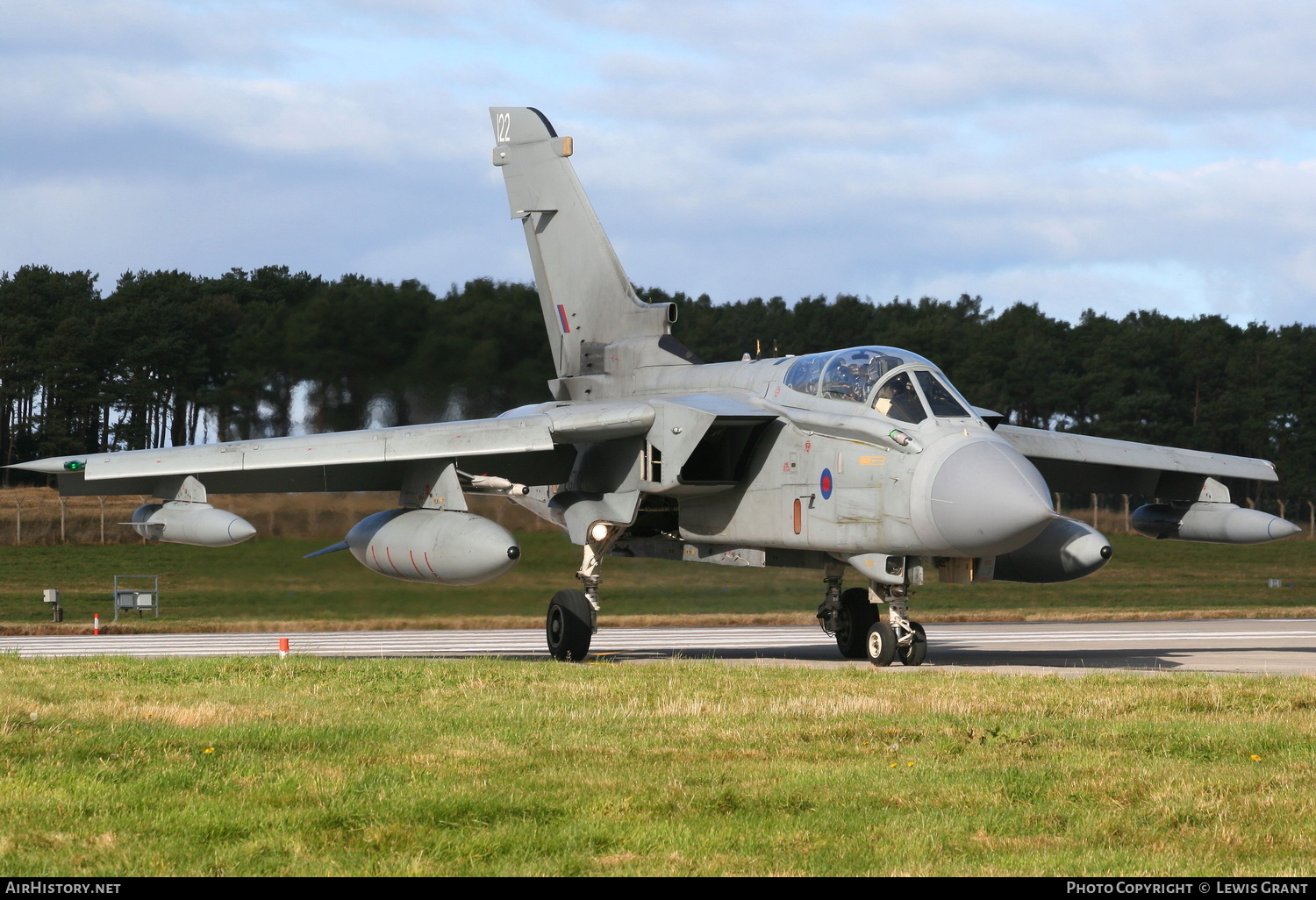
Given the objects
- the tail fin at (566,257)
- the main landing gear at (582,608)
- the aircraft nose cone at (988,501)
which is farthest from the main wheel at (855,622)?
the tail fin at (566,257)

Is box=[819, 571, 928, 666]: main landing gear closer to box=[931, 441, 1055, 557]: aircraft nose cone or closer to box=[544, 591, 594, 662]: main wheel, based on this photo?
box=[931, 441, 1055, 557]: aircraft nose cone

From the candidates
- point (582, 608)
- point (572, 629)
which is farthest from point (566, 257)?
point (572, 629)

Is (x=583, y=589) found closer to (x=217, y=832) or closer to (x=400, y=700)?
(x=400, y=700)

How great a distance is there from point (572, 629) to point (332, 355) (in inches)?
321

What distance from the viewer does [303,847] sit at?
4969mm

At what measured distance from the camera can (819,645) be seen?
18.7 metres

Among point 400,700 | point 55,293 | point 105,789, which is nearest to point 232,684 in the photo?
point 400,700

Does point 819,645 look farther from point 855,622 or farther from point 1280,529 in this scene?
point 1280,529

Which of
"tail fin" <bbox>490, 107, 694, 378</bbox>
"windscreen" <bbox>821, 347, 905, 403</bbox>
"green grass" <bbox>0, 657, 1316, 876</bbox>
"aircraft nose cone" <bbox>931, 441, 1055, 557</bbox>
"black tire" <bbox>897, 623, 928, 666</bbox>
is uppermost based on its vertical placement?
"tail fin" <bbox>490, 107, 694, 378</bbox>

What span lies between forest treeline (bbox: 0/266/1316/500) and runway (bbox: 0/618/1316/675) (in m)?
3.55

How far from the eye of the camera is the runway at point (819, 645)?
49.7 ft

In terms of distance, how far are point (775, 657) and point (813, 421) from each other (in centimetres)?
386

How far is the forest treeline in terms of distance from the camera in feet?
68.0

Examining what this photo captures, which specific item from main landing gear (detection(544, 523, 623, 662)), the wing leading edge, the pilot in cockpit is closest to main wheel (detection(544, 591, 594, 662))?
main landing gear (detection(544, 523, 623, 662))
